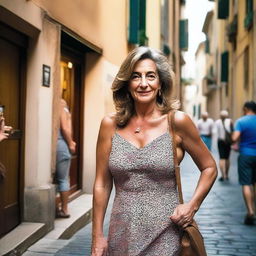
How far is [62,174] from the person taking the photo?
21.2ft

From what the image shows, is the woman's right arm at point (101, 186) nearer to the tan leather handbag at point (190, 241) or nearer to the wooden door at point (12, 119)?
the tan leather handbag at point (190, 241)

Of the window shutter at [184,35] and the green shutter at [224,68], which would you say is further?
the green shutter at [224,68]

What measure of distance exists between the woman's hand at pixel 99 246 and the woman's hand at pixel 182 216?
0.35 m

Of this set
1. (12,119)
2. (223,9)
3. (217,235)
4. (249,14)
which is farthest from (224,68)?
(12,119)

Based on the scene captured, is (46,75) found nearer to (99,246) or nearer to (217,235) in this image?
(217,235)

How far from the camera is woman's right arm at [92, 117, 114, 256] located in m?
2.43

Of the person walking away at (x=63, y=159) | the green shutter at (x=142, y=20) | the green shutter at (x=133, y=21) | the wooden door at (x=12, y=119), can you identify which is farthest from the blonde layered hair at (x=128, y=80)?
the green shutter at (x=142, y=20)

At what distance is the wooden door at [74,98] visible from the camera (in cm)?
786

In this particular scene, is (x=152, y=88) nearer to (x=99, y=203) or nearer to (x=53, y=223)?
(x=99, y=203)

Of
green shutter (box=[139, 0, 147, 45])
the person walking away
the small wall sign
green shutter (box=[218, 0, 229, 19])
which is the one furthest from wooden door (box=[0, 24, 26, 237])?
green shutter (box=[218, 0, 229, 19])

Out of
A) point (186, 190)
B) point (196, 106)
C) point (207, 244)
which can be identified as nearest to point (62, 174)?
point (207, 244)

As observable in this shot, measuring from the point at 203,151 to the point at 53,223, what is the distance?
3806 millimetres

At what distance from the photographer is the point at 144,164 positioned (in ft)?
7.57

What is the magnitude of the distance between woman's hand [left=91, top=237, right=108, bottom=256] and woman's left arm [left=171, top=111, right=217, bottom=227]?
0.35 m
